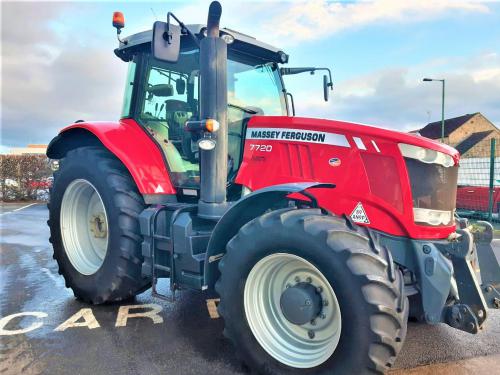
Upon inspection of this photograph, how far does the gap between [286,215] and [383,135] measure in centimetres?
88

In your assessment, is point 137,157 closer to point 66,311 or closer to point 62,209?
point 62,209

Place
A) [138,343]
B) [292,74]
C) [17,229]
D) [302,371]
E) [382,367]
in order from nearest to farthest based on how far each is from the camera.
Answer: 1. [382,367]
2. [302,371]
3. [138,343]
4. [292,74]
5. [17,229]

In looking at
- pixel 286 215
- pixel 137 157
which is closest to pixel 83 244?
pixel 137 157

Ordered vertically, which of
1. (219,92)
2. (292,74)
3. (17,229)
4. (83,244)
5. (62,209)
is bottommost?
(17,229)

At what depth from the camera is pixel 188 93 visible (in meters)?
3.95

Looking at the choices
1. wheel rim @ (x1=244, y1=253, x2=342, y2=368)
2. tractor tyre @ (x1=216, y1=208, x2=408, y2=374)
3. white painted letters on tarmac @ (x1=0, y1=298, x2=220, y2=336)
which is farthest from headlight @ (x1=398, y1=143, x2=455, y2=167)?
white painted letters on tarmac @ (x1=0, y1=298, x2=220, y2=336)

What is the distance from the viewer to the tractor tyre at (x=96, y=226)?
3848 millimetres

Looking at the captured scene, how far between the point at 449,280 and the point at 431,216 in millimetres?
470

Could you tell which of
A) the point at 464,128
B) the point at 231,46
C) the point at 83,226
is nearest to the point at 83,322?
the point at 83,226

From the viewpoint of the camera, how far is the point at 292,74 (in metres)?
4.52

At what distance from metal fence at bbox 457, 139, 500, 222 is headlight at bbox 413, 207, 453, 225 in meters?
7.82

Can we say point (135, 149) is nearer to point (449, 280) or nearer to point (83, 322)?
point (83, 322)

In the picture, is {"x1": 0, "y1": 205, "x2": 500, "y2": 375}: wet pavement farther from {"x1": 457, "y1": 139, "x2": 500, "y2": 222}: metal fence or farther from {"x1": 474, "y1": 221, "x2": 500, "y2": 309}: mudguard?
{"x1": 457, "y1": 139, "x2": 500, "y2": 222}: metal fence

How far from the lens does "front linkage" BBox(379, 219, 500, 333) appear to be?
263cm
